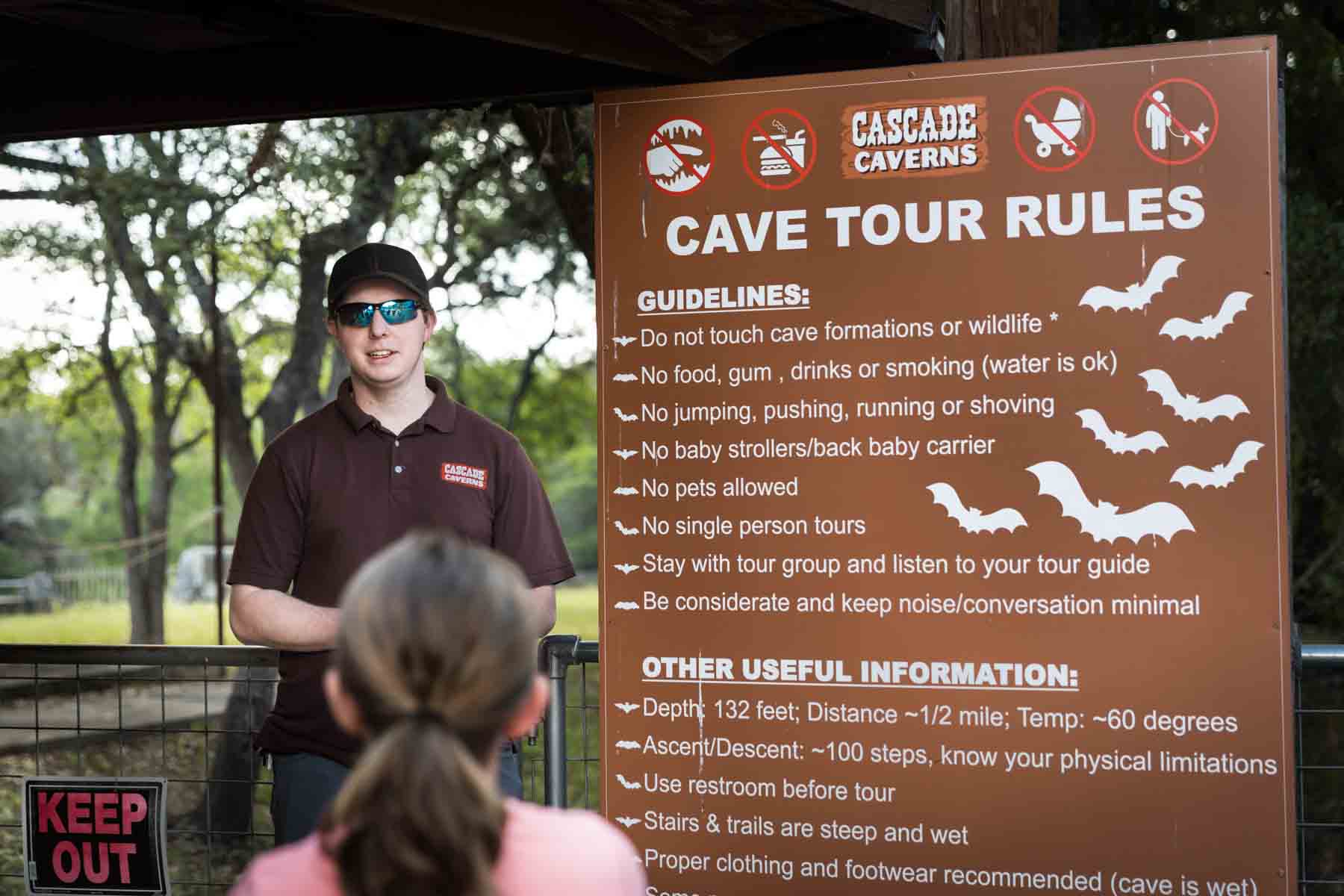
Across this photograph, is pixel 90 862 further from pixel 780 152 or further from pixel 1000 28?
pixel 1000 28

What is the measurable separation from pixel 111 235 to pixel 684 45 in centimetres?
996

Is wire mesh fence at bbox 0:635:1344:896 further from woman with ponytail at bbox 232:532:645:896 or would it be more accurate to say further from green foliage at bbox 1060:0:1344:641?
woman with ponytail at bbox 232:532:645:896

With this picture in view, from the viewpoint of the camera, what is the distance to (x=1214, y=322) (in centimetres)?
342

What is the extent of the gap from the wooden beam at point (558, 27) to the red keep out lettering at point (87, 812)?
2.45 m

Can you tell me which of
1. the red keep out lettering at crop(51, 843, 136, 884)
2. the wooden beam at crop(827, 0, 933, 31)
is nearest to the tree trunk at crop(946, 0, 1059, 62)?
the wooden beam at crop(827, 0, 933, 31)

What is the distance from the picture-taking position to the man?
136 inches

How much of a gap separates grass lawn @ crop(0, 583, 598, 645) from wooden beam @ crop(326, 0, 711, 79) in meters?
22.7

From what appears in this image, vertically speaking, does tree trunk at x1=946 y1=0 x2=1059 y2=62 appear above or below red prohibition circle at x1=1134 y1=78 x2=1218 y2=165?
above

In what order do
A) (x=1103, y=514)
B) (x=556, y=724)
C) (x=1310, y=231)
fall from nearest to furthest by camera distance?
(x=1103, y=514) < (x=556, y=724) < (x=1310, y=231)

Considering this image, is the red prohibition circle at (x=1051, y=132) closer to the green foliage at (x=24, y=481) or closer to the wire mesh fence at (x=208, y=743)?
the wire mesh fence at (x=208, y=743)

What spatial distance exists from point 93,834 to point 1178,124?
143 inches

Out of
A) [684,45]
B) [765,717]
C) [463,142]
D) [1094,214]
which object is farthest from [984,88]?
[463,142]

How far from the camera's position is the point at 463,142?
12891mm

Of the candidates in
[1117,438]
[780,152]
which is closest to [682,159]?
[780,152]
